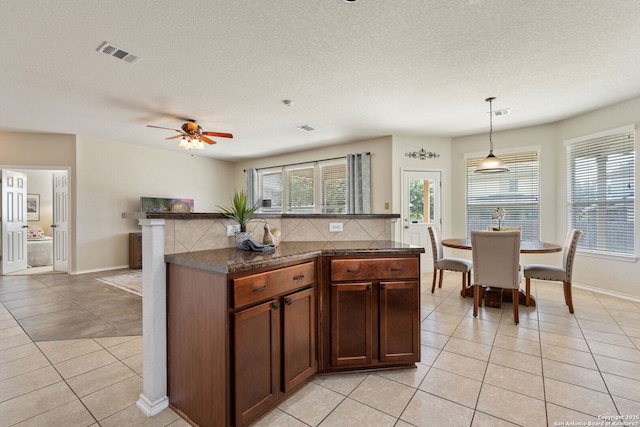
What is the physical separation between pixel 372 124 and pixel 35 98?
464 centimetres

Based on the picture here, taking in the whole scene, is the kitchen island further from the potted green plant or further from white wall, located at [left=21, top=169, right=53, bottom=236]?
white wall, located at [left=21, top=169, right=53, bottom=236]

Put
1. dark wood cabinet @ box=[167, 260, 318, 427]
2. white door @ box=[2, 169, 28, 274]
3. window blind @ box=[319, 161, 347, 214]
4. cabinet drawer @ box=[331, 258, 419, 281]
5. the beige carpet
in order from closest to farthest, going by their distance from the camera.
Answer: dark wood cabinet @ box=[167, 260, 318, 427]
cabinet drawer @ box=[331, 258, 419, 281]
the beige carpet
white door @ box=[2, 169, 28, 274]
window blind @ box=[319, 161, 347, 214]

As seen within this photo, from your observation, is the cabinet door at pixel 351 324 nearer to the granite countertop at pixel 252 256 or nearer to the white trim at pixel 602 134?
the granite countertop at pixel 252 256

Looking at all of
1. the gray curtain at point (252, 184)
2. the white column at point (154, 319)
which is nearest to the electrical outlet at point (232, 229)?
the white column at point (154, 319)

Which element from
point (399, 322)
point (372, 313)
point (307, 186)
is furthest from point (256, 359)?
point (307, 186)

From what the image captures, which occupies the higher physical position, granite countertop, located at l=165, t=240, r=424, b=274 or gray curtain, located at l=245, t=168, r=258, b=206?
gray curtain, located at l=245, t=168, r=258, b=206

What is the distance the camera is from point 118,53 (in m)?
2.68

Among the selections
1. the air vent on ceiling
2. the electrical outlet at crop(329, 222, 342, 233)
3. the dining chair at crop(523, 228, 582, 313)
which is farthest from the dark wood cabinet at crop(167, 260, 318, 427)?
the dining chair at crop(523, 228, 582, 313)

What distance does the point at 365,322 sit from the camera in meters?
2.05

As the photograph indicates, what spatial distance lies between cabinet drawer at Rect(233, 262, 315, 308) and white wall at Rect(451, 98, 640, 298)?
4.58 m

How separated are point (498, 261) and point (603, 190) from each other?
2.52 meters

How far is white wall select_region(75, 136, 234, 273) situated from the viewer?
5562mm

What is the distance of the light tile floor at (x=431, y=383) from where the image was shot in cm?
166

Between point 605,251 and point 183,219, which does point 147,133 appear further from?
point 605,251
